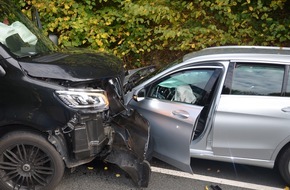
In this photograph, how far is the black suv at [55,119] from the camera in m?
3.08

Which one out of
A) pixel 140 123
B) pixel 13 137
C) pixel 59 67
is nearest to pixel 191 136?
pixel 140 123

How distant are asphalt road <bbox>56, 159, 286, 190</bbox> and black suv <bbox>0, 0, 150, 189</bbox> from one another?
297 millimetres

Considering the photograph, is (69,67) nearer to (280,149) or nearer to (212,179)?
(212,179)

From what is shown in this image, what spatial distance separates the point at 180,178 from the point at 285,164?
1207 mm

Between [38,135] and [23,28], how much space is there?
1.57m

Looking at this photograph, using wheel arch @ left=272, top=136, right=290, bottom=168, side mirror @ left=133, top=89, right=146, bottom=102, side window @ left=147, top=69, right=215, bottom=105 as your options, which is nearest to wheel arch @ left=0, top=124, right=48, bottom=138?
side mirror @ left=133, top=89, right=146, bottom=102

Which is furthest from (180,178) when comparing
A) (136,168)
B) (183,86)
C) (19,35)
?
(19,35)

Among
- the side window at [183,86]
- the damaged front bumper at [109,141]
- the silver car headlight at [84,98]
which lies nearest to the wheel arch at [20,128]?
the damaged front bumper at [109,141]

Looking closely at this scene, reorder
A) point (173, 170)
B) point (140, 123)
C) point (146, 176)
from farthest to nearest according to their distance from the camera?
point (173, 170), point (140, 123), point (146, 176)

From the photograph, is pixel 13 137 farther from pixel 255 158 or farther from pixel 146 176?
pixel 255 158

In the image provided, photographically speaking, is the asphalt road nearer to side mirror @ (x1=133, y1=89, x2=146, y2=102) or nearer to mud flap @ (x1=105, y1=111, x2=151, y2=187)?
mud flap @ (x1=105, y1=111, x2=151, y2=187)

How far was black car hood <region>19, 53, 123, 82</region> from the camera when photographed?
3107mm

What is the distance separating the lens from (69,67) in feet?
10.7

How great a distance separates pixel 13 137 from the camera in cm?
316
